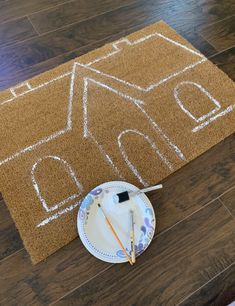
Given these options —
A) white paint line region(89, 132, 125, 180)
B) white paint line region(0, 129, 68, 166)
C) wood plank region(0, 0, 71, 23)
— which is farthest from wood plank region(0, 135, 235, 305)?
wood plank region(0, 0, 71, 23)

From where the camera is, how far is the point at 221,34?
1.25 meters

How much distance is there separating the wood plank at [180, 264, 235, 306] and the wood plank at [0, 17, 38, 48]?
3.83 feet

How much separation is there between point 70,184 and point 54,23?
789 mm

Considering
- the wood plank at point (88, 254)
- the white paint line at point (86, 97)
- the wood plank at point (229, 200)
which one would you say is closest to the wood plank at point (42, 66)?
the white paint line at point (86, 97)

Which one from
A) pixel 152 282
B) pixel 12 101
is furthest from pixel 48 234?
pixel 12 101

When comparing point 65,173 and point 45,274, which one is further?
point 65,173

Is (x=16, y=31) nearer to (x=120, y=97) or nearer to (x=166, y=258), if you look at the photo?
(x=120, y=97)

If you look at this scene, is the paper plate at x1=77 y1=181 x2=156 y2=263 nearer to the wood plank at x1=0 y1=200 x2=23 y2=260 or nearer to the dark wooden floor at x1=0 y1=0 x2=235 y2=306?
the dark wooden floor at x1=0 y1=0 x2=235 y2=306

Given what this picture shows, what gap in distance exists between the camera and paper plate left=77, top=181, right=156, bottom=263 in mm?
798

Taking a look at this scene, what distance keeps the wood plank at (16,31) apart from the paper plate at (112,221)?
0.80 meters

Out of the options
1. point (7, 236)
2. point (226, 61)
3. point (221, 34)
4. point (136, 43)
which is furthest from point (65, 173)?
point (221, 34)

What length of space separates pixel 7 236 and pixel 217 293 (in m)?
0.61

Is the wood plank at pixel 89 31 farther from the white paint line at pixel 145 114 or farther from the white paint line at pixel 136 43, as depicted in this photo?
the white paint line at pixel 145 114

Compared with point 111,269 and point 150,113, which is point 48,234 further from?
point 150,113
